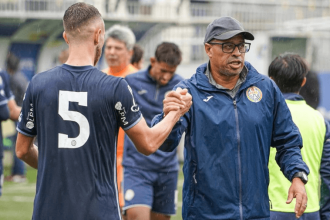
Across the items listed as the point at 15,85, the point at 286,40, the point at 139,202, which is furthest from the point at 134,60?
the point at 286,40

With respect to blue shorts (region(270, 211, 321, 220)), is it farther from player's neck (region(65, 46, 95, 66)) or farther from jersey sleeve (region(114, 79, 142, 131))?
player's neck (region(65, 46, 95, 66))

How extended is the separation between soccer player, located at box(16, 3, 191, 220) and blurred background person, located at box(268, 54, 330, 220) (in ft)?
5.15

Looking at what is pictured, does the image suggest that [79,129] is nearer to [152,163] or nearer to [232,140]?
[232,140]

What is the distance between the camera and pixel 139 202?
655 centimetres

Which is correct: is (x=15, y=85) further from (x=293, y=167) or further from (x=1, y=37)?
(x=293, y=167)

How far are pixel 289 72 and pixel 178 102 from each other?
4.65 feet

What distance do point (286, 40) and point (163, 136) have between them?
52.1ft

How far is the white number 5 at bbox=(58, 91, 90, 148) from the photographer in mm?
3547

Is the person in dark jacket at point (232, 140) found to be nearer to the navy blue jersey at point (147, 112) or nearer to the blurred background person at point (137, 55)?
the navy blue jersey at point (147, 112)

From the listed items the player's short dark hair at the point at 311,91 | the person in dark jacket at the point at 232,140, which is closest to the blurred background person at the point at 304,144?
the person in dark jacket at the point at 232,140

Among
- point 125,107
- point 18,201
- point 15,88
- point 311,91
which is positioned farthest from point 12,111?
point 15,88

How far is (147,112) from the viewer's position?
6.79m

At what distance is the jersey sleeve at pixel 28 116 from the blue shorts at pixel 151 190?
9.77 ft

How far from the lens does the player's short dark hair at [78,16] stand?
3676mm
